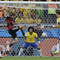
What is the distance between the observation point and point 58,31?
20.6ft

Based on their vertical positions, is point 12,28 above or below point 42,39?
above

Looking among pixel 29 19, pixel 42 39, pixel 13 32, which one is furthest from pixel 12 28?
pixel 42 39

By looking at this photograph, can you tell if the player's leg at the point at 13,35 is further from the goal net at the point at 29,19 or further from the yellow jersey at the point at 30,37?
the yellow jersey at the point at 30,37

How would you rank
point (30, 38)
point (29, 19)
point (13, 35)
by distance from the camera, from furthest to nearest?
point (30, 38) → point (13, 35) → point (29, 19)

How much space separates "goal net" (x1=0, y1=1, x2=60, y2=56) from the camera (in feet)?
19.5

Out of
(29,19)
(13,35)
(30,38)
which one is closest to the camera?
(29,19)

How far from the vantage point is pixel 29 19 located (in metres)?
6.00

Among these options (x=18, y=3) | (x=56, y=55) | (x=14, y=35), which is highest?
(x=18, y=3)

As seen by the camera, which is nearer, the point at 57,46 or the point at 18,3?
the point at 18,3

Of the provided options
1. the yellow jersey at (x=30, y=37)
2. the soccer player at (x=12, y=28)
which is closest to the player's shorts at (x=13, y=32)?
the soccer player at (x=12, y=28)

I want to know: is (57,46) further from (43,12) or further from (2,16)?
A: (2,16)

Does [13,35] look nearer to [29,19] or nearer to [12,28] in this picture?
[12,28]

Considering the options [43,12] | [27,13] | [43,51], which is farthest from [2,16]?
[43,51]

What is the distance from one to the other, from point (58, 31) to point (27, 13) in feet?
3.02
